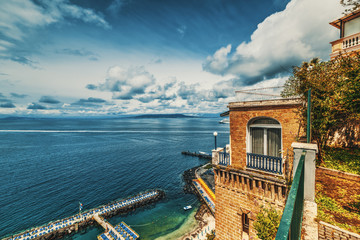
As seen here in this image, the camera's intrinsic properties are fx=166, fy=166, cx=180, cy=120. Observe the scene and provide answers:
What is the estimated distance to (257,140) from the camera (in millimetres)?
10992

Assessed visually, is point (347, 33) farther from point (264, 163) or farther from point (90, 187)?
point (90, 187)

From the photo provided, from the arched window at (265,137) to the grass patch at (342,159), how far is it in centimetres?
333

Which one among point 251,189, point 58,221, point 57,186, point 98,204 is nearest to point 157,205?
point 98,204

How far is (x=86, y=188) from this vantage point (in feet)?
128

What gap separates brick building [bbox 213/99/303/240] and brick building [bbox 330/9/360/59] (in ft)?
48.5

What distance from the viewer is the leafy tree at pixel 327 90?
9.52m

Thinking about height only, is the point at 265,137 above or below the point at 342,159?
above

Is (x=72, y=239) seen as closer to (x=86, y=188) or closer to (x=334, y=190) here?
(x=86, y=188)

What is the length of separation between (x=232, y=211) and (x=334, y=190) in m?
5.69

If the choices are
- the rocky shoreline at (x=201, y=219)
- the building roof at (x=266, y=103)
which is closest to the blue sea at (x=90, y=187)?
the rocky shoreline at (x=201, y=219)

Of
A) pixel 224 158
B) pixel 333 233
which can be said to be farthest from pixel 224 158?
pixel 333 233

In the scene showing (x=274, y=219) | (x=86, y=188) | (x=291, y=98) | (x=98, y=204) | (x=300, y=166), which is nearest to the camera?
(x=300, y=166)

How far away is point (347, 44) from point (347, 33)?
3.26m

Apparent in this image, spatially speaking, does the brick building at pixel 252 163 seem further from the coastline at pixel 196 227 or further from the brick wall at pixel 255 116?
the coastline at pixel 196 227
